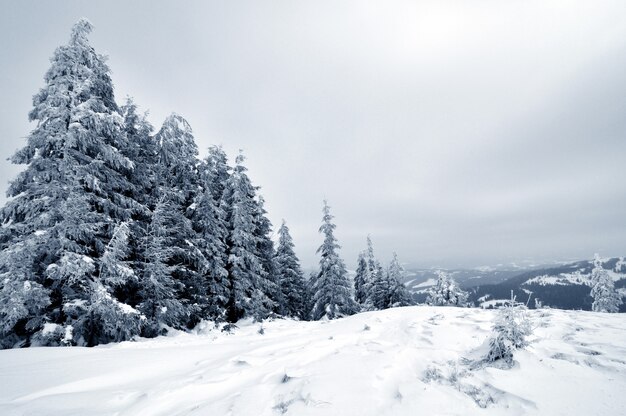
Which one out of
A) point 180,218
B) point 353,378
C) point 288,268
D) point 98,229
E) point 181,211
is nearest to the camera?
point 353,378

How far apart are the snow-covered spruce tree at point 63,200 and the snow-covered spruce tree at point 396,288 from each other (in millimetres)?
28502

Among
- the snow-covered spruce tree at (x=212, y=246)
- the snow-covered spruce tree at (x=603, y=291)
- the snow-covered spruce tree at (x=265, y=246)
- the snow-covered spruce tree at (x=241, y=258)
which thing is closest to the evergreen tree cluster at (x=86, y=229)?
the snow-covered spruce tree at (x=212, y=246)

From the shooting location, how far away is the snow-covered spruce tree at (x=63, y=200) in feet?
29.6

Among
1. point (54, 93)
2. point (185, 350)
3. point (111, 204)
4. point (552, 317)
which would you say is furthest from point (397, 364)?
point (54, 93)

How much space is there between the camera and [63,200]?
9.60m

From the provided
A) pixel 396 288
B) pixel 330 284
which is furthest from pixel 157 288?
pixel 396 288

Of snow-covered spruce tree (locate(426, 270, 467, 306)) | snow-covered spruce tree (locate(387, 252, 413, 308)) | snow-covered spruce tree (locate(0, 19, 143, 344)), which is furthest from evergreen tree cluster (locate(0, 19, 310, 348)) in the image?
snow-covered spruce tree (locate(426, 270, 467, 306))

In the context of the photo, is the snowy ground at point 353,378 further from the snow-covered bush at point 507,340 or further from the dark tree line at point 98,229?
the dark tree line at point 98,229

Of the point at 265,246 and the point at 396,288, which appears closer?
the point at 265,246

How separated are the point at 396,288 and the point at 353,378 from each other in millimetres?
30189

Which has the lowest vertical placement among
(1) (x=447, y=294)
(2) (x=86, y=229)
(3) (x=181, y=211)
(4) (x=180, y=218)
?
(1) (x=447, y=294)

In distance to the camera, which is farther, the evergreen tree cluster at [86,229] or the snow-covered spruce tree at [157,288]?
the snow-covered spruce tree at [157,288]

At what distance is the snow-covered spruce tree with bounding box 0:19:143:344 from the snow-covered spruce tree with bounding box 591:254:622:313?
44.6m

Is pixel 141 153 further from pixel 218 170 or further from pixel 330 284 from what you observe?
pixel 330 284
